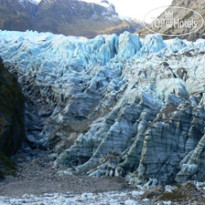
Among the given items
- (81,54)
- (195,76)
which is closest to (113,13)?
(81,54)

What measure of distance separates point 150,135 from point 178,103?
3908 mm

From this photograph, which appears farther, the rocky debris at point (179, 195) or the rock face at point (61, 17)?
the rock face at point (61, 17)

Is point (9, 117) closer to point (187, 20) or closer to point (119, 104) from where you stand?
point (119, 104)

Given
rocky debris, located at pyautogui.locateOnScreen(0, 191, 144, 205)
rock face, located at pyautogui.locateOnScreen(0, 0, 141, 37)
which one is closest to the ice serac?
rocky debris, located at pyautogui.locateOnScreen(0, 191, 144, 205)

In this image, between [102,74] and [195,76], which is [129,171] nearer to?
[195,76]

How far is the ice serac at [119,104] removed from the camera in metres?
21.6

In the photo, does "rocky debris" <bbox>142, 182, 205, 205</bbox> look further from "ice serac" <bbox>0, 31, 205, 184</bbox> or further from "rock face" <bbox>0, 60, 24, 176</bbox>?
"rock face" <bbox>0, 60, 24, 176</bbox>

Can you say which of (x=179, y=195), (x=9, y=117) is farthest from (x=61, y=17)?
(x=179, y=195)

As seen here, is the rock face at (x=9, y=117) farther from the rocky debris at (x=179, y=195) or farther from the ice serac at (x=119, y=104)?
the rocky debris at (x=179, y=195)

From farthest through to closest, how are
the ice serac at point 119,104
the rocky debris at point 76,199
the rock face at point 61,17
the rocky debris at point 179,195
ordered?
the rock face at point 61,17 < the ice serac at point 119,104 < the rocky debris at point 179,195 < the rocky debris at point 76,199

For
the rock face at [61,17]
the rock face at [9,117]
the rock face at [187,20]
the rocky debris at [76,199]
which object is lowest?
the rocky debris at [76,199]

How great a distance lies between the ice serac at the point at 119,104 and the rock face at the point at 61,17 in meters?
85.4

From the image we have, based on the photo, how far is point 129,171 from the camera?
71.4 ft

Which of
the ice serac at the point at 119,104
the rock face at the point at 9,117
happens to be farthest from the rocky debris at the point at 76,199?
the rock face at the point at 9,117
